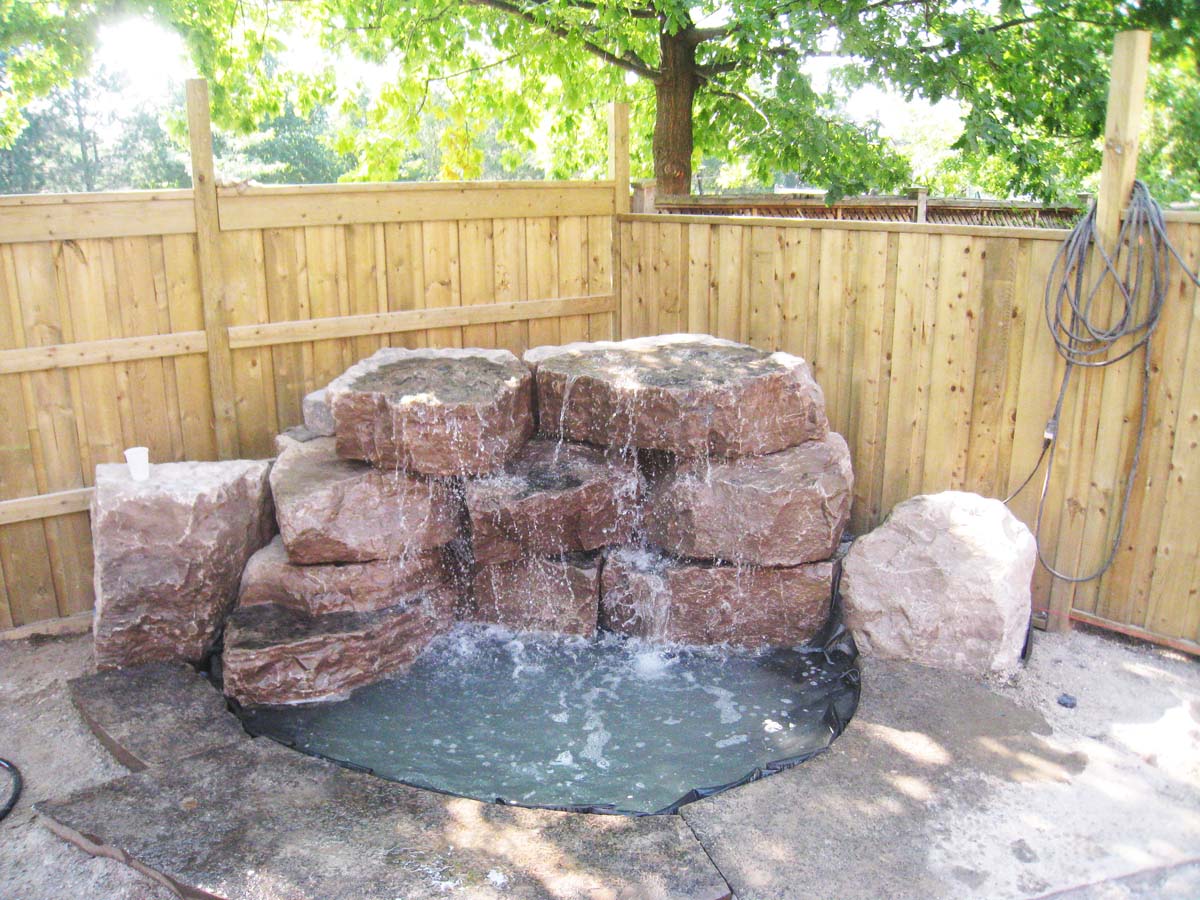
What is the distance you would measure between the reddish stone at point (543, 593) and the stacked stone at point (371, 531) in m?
0.18

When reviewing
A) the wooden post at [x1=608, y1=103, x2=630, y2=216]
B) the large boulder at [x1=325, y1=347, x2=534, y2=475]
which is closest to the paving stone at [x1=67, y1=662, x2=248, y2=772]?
the large boulder at [x1=325, y1=347, x2=534, y2=475]

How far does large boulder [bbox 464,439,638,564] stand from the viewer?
461cm

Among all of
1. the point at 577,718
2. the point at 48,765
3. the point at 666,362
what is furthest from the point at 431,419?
the point at 48,765

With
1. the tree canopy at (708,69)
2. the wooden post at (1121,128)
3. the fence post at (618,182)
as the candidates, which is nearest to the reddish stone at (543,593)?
the fence post at (618,182)

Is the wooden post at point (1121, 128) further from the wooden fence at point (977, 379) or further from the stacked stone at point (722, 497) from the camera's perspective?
the stacked stone at point (722, 497)

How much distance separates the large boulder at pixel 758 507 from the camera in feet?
14.8

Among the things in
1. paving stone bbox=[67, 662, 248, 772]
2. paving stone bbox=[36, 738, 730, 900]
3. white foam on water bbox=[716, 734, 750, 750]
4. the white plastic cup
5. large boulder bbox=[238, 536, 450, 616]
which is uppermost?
the white plastic cup

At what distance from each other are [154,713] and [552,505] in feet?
5.99

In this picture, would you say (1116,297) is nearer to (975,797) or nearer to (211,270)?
(975,797)

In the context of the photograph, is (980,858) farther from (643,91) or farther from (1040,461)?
(643,91)

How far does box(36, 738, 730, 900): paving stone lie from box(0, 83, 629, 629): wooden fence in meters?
1.93

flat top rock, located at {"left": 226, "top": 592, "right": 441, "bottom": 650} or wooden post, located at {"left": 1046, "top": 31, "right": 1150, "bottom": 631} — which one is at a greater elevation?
wooden post, located at {"left": 1046, "top": 31, "right": 1150, "bottom": 631}

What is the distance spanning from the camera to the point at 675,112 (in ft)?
28.1

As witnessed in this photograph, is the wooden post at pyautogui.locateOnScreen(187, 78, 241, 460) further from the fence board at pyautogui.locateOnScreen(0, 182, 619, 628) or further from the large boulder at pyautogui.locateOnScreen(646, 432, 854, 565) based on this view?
the large boulder at pyautogui.locateOnScreen(646, 432, 854, 565)
